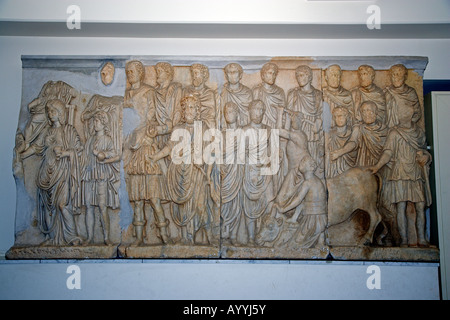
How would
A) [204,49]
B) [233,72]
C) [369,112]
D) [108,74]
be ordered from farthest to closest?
[204,49] → [108,74] → [233,72] → [369,112]

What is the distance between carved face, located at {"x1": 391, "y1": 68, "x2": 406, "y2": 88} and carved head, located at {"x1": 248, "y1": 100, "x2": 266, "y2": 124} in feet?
5.79

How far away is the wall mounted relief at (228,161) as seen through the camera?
5.89 m

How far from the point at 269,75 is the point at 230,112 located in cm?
72

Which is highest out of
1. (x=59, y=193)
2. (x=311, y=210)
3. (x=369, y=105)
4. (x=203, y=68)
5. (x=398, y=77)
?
(x=203, y=68)

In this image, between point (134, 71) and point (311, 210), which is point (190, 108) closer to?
point (134, 71)

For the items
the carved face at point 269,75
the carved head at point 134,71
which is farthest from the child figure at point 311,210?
the carved head at point 134,71

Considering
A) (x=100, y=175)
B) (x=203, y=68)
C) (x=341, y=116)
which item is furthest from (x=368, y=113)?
(x=100, y=175)

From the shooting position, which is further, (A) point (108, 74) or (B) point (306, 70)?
(A) point (108, 74)

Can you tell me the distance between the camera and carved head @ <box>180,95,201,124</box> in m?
5.98

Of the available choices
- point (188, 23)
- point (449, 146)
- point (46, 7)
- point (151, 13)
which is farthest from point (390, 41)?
point (46, 7)

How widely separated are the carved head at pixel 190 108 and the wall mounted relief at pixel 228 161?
1 cm

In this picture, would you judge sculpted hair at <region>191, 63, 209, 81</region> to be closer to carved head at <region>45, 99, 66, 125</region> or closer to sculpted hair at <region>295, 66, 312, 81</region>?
sculpted hair at <region>295, 66, 312, 81</region>

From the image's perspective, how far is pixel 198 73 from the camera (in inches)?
240

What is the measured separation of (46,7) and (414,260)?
584 cm
